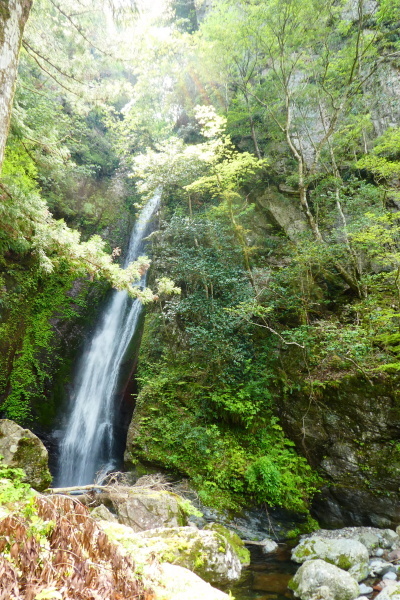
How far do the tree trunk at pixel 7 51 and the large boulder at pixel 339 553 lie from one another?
7.23 meters

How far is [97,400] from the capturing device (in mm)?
10016

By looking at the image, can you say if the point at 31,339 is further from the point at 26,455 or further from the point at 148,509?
the point at 148,509

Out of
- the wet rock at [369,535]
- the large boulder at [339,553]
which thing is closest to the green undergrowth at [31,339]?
the large boulder at [339,553]

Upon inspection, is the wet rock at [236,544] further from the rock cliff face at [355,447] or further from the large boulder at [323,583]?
the rock cliff face at [355,447]

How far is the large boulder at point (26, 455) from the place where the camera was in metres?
5.10

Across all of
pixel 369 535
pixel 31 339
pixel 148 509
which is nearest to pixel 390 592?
pixel 369 535

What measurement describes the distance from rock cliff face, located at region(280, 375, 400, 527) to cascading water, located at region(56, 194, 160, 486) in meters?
5.32

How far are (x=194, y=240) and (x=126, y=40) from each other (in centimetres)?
531

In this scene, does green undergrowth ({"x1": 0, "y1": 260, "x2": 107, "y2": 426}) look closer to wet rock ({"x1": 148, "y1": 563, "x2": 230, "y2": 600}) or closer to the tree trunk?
the tree trunk

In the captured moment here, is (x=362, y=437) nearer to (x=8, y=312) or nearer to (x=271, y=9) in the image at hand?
(x=8, y=312)

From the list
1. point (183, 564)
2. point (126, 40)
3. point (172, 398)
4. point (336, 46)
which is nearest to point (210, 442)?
point (172, 398)

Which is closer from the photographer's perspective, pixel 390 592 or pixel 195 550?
pixel 195 550

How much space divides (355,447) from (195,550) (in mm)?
4517

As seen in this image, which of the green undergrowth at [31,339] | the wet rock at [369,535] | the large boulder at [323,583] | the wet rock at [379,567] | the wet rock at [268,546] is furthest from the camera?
the green undergrowth at [31,339]
